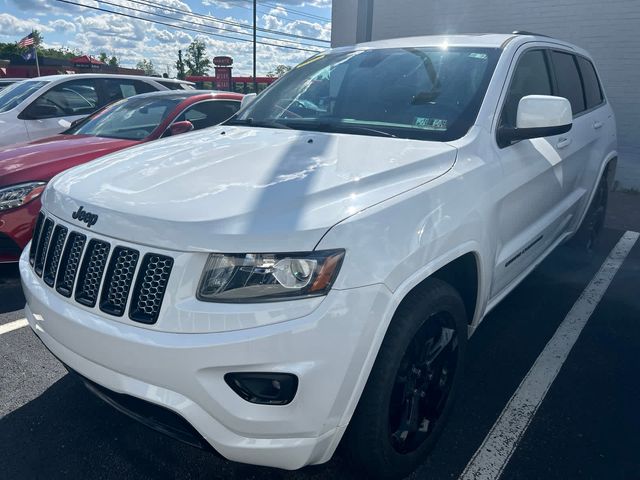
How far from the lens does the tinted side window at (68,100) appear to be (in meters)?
6.80

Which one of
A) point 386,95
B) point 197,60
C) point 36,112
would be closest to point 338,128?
point 386,95

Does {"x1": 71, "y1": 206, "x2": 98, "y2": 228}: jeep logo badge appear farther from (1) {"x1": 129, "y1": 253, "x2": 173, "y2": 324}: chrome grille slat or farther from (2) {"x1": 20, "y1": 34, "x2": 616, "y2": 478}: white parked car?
(1) {"x1": 129, "y1": 253, "x2": 173, "y2": 324}: chrome grille slat

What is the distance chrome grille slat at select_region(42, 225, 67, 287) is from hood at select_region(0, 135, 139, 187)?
2.07 meters

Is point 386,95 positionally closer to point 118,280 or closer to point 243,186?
point 243,186

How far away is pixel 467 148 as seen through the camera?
7.90ft

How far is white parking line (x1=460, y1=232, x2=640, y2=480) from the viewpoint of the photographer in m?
2.28

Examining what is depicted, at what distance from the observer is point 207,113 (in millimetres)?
5863

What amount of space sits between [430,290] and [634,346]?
2.05 metres

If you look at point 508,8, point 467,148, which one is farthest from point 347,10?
point 467,148

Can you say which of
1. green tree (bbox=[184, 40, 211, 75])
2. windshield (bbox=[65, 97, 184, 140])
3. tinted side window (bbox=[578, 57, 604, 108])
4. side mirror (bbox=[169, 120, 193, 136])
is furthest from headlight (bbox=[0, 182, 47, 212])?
green tree (bbox=[184, 40, 211, 75])

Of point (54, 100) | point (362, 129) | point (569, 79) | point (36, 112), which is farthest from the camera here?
point (54, 100)

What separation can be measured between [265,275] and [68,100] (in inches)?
265

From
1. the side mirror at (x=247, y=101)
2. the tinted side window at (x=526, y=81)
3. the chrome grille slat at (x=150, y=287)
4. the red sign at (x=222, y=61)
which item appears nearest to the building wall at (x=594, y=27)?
the tinted side window at (x=526, y=81)

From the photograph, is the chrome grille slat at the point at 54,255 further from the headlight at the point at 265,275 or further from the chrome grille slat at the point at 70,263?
the headlight at the point at 265,275
